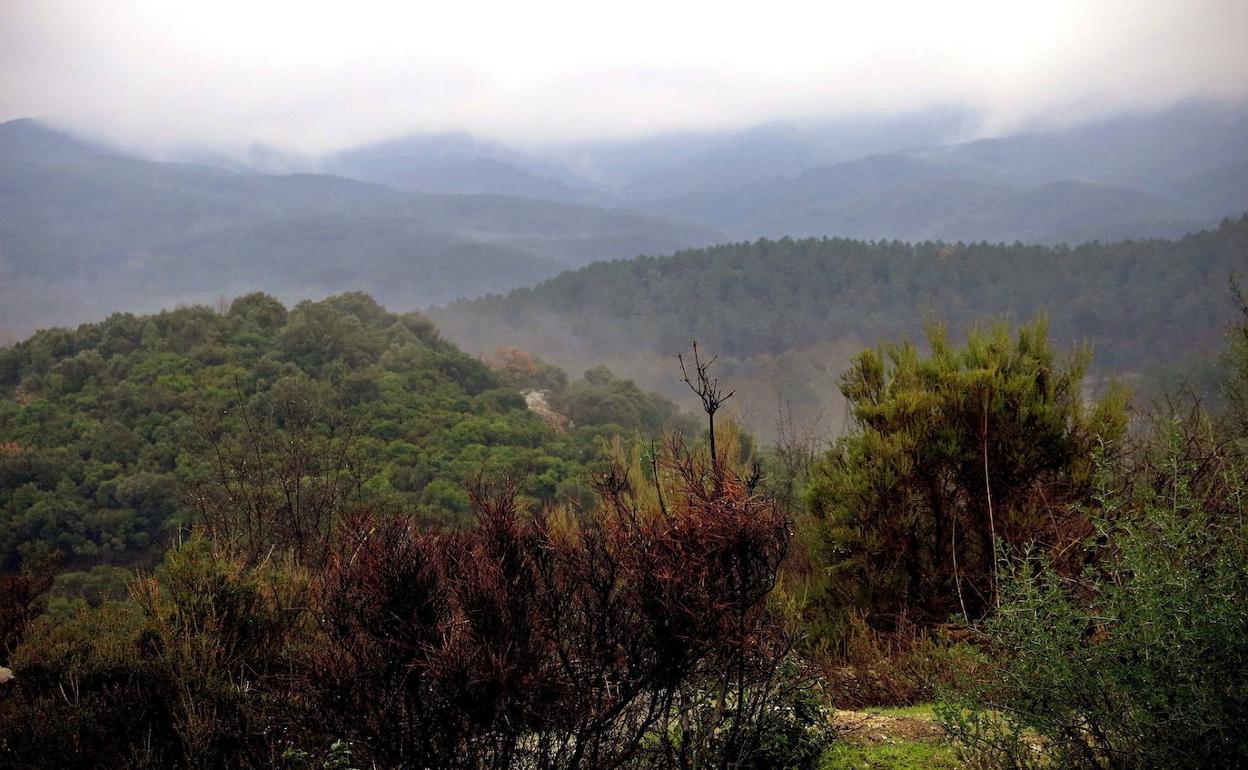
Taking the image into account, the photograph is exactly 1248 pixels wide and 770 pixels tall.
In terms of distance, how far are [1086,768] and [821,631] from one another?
16.4 ft

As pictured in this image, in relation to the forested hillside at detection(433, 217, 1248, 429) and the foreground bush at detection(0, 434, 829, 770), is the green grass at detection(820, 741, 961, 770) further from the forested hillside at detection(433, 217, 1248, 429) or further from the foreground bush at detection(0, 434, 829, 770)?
the forested hillside at detection(433, 217, 1248, 429)

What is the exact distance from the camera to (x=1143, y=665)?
3.48m

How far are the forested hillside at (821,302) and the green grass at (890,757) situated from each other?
233ft

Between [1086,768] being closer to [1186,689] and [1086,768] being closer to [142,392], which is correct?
[1186,689]

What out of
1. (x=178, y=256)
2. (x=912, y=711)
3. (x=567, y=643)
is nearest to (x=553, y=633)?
(x=567, y=643)

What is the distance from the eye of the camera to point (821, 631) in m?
8.88

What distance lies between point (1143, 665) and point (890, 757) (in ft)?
5.83

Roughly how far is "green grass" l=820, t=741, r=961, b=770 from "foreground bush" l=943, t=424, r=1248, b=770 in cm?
46

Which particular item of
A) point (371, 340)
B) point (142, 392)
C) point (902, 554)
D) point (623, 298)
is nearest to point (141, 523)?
point (142, 392)

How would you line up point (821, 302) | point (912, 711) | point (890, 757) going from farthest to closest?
point (821, 302) → point (912, 711) → point (890, 757)

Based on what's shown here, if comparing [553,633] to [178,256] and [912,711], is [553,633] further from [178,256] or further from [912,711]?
[178,256]

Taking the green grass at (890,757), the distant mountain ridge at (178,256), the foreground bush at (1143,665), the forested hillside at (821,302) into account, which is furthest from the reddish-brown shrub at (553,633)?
the distant mountain ridge at (178,256)

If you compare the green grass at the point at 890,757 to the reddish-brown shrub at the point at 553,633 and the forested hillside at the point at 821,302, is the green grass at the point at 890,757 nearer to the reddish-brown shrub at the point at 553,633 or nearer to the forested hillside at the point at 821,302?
the reddish-brown shrub at the point at 553,633

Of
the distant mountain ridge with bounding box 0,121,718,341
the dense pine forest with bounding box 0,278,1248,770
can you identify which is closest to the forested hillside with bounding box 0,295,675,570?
the dense pine forest with bounding box 0,278,1248,770
